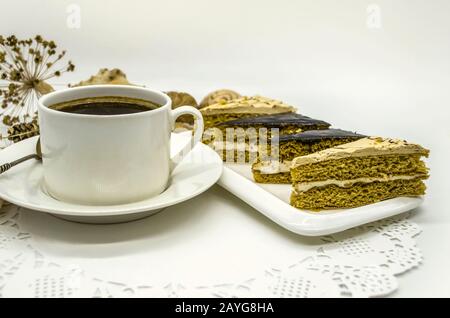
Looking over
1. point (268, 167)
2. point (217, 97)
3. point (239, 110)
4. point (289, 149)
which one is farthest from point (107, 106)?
point (217, 97)

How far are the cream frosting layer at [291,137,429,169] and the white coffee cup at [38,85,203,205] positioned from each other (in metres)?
0.53

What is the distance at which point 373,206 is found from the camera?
80.8 inches

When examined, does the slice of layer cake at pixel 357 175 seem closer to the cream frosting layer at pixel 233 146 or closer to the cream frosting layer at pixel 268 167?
the cream frosting layer at pixel 268 167

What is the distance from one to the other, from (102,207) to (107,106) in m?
0.43

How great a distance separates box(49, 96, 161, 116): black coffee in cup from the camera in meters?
2.07

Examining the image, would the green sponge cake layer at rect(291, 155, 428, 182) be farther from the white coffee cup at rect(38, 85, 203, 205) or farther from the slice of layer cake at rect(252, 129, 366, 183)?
the white coffee cup at rect(38, 85, 203, 205)

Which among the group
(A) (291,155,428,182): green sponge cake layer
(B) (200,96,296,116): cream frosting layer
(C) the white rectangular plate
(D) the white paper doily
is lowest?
(D) the white paper doily

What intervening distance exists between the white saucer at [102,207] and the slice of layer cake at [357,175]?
35 centimetres

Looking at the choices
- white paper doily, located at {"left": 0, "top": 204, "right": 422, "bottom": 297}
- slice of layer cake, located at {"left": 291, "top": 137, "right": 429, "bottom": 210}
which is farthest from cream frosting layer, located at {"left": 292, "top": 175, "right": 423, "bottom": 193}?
white paper doily, located at {"left": 0, "top": 204, "right": 422, "bottom": 297}

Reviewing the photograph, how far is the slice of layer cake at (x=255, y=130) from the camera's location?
259 cm

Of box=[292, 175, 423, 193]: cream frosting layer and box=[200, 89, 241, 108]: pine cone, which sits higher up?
box=[200, 89, 241, 108]: pine cone

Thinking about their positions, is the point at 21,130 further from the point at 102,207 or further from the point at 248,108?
the point at 248,108
